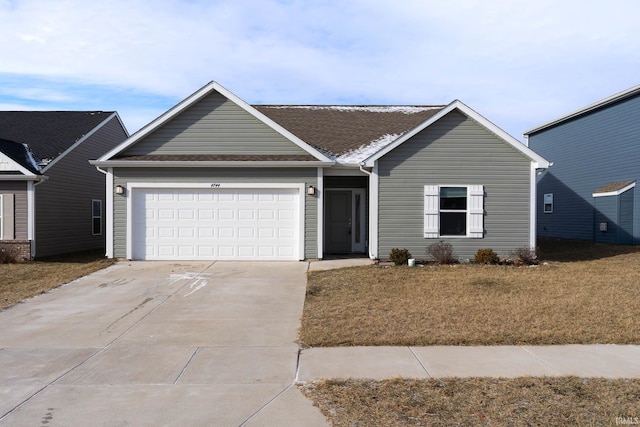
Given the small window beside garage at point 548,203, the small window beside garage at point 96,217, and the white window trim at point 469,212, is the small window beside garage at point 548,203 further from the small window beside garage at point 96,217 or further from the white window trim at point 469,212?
the small window beside garage at point 96,217

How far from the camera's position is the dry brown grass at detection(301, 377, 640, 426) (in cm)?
473

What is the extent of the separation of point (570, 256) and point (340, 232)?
25.8 ft

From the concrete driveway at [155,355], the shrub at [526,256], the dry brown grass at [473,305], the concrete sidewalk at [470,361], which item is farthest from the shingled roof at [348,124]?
the concrete sidewalk at [470,361]

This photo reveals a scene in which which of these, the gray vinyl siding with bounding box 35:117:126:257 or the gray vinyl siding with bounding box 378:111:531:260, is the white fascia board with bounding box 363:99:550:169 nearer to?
the gray vinyl siding with bounding box 378:111:531:260

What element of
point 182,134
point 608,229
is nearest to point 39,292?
point 182,134

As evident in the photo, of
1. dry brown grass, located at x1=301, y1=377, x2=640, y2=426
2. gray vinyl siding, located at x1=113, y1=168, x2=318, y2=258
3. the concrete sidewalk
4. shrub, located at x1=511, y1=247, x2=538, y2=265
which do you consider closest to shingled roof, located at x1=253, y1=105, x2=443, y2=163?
gray vinyl siding, located at x1=113, y1=168, x2=318, y2=258

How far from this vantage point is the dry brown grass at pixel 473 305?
7465 mm

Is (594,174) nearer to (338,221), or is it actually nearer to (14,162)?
(338,221)

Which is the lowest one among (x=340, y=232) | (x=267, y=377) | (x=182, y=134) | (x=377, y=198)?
(x=267, y=377)

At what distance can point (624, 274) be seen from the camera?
12812 mm

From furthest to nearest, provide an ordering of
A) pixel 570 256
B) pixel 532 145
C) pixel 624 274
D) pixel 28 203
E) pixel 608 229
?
pixel 532 145 < pixel 608 229 < pixel 570 256 < pixel 28 203 < pixel 624 274

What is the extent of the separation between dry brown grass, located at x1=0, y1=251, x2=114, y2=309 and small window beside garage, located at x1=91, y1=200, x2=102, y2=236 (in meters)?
3.85

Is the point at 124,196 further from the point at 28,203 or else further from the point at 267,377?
the point at 267,377

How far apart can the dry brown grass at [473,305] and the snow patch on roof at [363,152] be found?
11.8 ft
